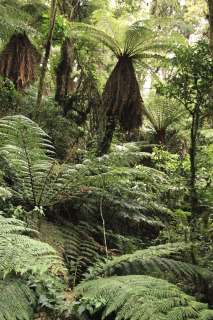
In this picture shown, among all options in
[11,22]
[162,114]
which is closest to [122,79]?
[11,22]

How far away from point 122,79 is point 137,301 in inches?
177

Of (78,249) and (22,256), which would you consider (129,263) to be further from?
(22,256)

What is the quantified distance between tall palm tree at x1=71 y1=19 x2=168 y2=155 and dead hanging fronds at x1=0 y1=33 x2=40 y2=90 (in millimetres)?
1105

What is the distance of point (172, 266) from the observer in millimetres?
3154

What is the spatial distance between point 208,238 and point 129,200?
1.10m

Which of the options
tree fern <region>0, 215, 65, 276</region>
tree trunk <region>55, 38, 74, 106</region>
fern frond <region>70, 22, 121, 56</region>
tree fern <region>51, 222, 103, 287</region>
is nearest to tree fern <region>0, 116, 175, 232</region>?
tree fern <region>51, 222, 103, 287</region>

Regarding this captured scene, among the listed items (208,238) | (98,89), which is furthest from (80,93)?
(208,238)

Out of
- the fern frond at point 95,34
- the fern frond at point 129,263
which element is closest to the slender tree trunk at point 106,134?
the fern frond at point 95,34

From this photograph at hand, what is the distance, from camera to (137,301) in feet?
7.59

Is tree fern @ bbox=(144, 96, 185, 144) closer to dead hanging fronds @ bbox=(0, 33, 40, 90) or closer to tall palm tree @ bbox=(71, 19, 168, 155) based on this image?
tall palm tree @ bbox=(71, 19, 168, 155)

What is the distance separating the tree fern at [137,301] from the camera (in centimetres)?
220

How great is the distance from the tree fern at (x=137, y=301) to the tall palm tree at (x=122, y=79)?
371 centimetres

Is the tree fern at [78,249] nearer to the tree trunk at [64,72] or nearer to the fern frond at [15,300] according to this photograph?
the fern frond at [15,300]

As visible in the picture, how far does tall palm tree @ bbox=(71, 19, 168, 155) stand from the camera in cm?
627
